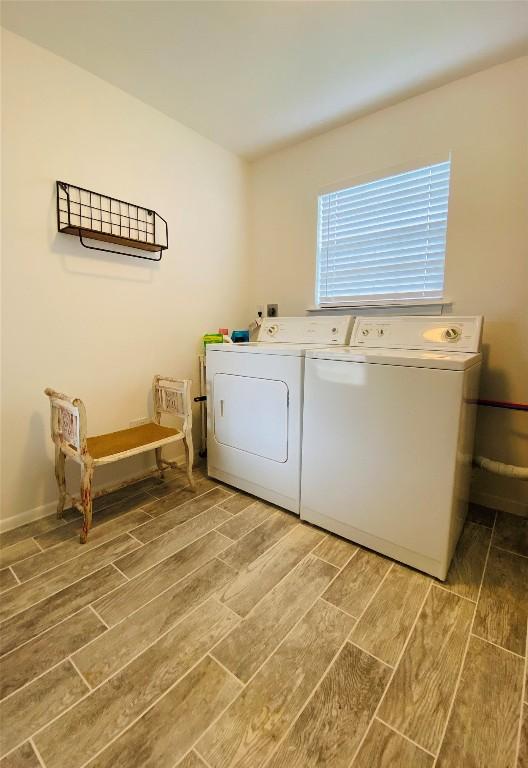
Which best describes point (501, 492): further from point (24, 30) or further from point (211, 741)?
point (24, 30)

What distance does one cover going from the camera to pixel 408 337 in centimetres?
178

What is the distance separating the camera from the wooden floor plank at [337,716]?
2.61 ft

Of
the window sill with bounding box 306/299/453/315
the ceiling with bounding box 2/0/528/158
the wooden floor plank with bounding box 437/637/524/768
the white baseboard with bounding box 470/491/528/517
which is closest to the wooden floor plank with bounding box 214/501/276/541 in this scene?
the wooden floor plank with bounding box 437/637/524/768

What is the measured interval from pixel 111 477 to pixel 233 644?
53.3 inches

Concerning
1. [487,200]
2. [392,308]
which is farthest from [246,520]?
[487,200]

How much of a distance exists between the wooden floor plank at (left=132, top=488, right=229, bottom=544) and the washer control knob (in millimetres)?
1486

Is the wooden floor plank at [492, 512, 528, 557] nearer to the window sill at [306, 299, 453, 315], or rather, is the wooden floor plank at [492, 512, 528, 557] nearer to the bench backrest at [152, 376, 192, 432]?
the window sill at [306, 299, 453, 315]

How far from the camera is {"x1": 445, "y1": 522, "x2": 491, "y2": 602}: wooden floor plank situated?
4.32 ft

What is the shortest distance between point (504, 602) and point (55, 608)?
1.66 metres

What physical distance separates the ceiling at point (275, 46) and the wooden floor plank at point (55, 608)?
93.9 inches

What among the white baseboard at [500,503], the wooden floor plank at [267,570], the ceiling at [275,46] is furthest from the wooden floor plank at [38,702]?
the ceiling at [275,46]

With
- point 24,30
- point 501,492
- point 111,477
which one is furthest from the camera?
point 111,477

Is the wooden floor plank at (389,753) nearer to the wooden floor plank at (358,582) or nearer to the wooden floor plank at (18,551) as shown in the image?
the wooden floor plank at (358,582)

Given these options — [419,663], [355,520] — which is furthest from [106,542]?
[419,663]
